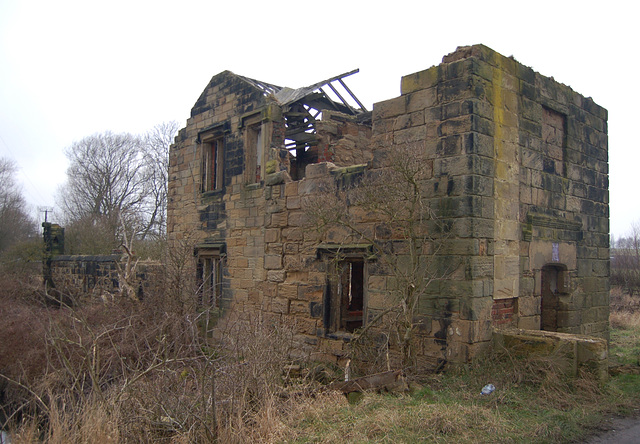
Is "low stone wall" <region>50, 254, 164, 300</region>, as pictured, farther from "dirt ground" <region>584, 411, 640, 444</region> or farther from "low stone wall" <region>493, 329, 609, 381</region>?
"dirt ground" <region>584, 411, 640, 444</region>

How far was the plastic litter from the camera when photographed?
19.0ft

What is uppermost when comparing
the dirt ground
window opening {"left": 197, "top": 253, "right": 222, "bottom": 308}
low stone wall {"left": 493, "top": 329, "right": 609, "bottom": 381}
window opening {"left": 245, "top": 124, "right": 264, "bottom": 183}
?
window opening {"left": 245, "top": 124, "right": 264, "bottom": 183}

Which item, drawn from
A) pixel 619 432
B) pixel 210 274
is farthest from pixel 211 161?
pixel 619 432

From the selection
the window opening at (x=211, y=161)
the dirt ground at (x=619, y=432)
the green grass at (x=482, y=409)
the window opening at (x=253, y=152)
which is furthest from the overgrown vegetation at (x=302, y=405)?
the window opening at (x=211, y=161)

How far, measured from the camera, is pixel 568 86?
8.53 m

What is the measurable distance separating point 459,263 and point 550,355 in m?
1.50

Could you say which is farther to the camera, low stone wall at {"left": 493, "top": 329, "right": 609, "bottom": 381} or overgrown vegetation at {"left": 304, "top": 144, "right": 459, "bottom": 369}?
overgrown vegetation at {"left": 304, "top": 144, "right": 459, "bottom": 369}

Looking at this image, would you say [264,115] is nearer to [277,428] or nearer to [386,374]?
[386,374]

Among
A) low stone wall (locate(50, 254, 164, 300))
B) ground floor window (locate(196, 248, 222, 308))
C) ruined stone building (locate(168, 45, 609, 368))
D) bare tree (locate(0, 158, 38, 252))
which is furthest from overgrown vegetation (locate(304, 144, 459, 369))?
bare tree (locate(0, 158, 38, 252))

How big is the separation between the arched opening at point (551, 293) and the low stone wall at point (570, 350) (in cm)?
207

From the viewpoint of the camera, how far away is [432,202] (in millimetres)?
6859

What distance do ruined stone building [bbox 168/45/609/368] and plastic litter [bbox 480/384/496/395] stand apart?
1.76ft

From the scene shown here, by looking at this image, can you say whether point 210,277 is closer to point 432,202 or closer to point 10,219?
point 432,202

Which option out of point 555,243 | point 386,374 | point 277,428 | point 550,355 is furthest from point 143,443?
point 555,243
